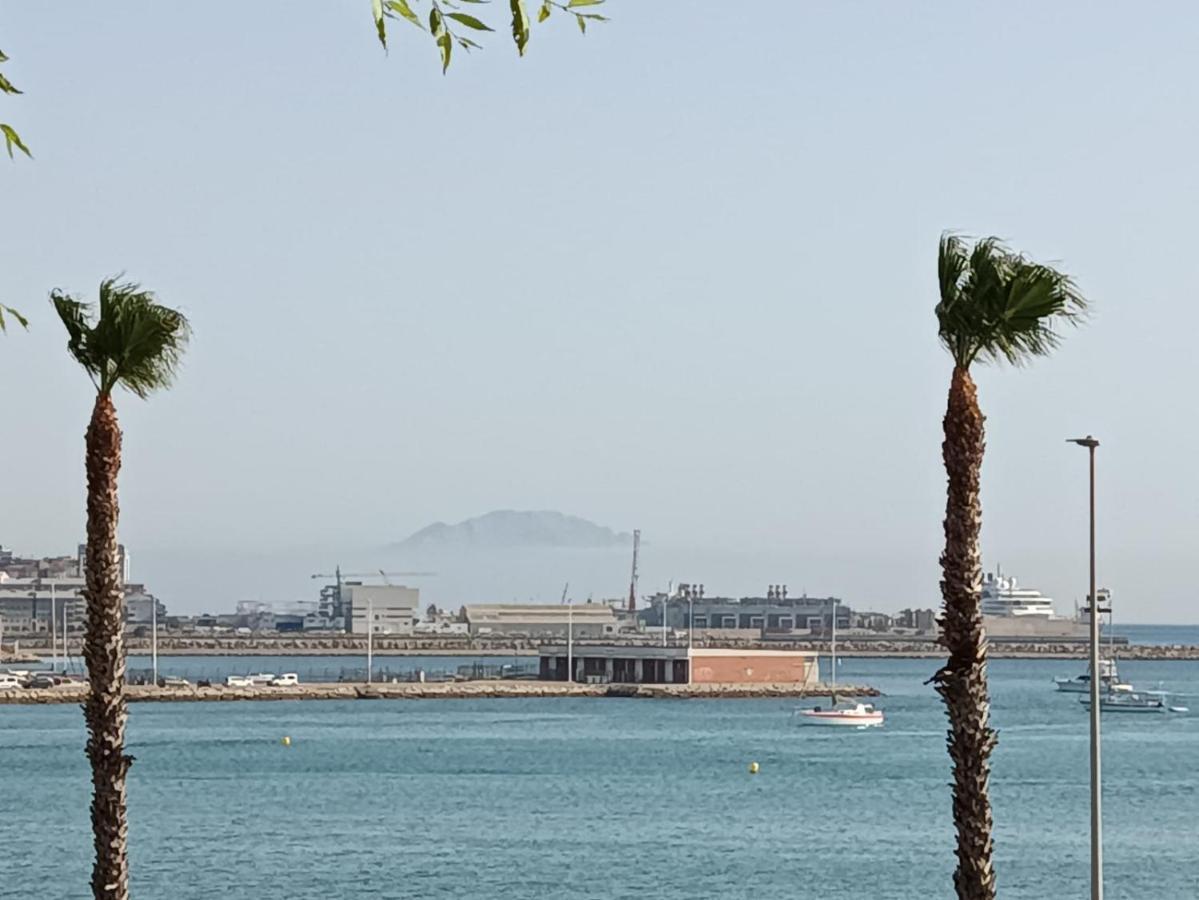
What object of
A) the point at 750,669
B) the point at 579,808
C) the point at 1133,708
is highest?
the point at 750,669

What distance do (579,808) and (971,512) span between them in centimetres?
5701

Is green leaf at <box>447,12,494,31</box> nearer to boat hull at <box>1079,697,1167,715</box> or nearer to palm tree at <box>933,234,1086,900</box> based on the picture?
palm tree at <box>933,234,1086,900</box>

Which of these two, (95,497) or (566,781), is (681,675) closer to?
(566,781)

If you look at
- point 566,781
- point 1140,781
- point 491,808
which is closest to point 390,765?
point 566,781

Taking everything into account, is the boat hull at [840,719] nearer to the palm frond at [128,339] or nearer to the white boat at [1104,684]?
the white boat at [1104,684]

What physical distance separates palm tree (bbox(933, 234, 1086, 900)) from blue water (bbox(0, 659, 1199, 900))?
33609 mm

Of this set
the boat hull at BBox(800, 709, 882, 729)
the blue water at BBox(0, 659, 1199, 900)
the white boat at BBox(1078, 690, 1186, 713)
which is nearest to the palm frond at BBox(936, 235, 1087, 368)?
the blue water at BBox(0, 659, 1199, 900)

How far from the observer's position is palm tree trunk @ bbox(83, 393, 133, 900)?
1842 centimetres

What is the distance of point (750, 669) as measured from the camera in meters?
151

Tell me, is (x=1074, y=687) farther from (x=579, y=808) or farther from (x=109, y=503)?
(x=109, y=503)

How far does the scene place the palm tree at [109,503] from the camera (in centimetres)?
1845

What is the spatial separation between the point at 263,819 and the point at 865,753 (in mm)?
39418

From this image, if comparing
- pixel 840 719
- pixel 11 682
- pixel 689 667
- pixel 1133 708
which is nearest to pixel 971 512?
pixel 840 719

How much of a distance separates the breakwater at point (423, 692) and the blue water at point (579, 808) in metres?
14.9
